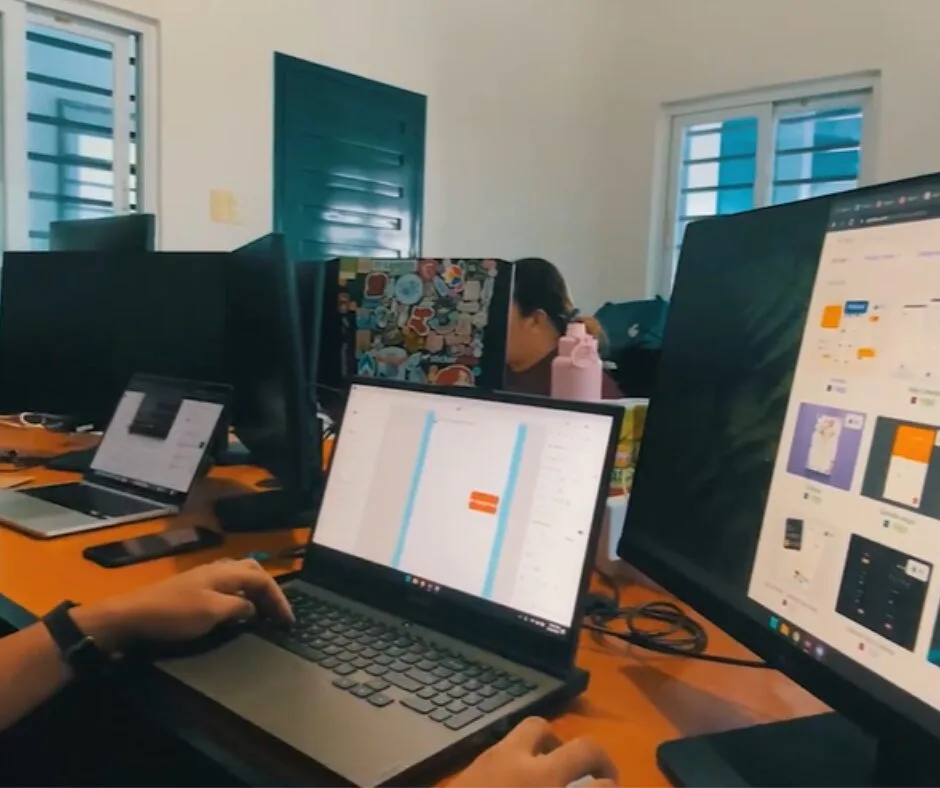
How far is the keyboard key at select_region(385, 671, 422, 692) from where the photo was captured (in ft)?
2.45

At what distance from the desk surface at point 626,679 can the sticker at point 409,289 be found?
41 cm

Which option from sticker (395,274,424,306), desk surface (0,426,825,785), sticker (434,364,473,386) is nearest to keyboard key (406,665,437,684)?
desk surface (0,426,825,785)

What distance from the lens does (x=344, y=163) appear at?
3.88 meters

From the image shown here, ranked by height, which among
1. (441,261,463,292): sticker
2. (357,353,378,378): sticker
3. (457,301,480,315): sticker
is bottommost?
(357,353,378,378): sticker

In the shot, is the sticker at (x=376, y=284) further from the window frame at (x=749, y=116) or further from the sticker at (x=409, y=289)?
the window frame at (x=749, y=116)

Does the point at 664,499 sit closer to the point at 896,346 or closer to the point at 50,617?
the point at 896,346

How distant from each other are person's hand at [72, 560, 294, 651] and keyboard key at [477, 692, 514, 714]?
25 centimetres

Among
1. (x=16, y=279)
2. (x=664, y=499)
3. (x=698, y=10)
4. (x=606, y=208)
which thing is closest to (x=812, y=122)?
(x=698, y=10)

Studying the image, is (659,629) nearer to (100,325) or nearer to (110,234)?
(100,325)

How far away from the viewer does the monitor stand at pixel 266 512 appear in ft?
4.26

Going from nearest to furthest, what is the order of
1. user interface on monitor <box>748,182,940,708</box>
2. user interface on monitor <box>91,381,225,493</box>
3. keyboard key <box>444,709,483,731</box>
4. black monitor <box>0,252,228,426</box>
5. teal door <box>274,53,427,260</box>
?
1. user interface on monitor <box>748,182,940,708</box>
2. keyboard key <box>444,709,483,731</box>
3. user interface on monitor <box>91,381,225,493</box>
4. black monitor <box>0,252,228,426</box>
5. teal door <box>274,53,427,260</box>

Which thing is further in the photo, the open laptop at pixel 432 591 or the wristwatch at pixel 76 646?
the wristwatch at pixel 76 646

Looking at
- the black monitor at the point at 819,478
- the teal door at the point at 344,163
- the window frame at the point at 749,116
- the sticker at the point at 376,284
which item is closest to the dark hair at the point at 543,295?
the sticker at the point at 376,284

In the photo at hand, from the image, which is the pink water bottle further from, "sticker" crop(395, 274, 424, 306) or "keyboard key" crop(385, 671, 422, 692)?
"keyboard key" crop(385, 671, 422, 692)
